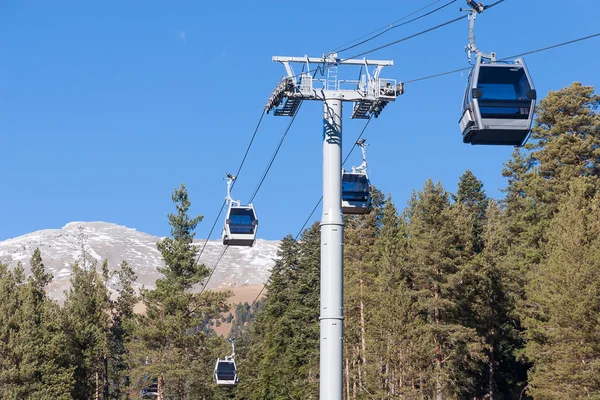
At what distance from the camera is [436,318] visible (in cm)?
5484

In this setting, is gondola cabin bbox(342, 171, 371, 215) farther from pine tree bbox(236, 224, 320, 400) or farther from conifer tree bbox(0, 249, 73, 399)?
conifer tree bbox(0, 249, 73, 399)

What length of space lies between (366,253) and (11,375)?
86.8 ft

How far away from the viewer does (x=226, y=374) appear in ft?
166

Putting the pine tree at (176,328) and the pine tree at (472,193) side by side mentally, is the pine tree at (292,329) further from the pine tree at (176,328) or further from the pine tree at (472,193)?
the pine tree at (472,193)

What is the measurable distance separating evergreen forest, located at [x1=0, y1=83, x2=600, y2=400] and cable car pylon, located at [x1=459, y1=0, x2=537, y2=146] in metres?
24.3

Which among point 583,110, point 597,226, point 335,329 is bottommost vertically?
point 335,329

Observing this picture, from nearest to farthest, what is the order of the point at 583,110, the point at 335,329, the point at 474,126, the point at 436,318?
the point at 474,126, the point at 335,329, the point at 436,318, the point at 583,110

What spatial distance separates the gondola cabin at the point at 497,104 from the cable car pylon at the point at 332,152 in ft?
10.2

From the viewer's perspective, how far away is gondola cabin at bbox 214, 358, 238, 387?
50188 mm

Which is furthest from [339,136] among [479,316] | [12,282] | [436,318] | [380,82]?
[12,282]

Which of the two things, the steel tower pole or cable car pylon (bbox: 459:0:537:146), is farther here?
the steel tower pole

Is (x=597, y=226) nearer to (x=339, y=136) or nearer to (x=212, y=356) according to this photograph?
(x=339, y=136)

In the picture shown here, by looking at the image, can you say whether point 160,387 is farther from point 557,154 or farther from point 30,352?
point 557,154

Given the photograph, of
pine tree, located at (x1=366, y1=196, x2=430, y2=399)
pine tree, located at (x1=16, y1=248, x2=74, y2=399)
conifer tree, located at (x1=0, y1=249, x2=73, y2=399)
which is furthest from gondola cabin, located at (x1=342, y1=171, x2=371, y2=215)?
pine tree, located at (x1=16, y1=248, x2=74, y2=399)
